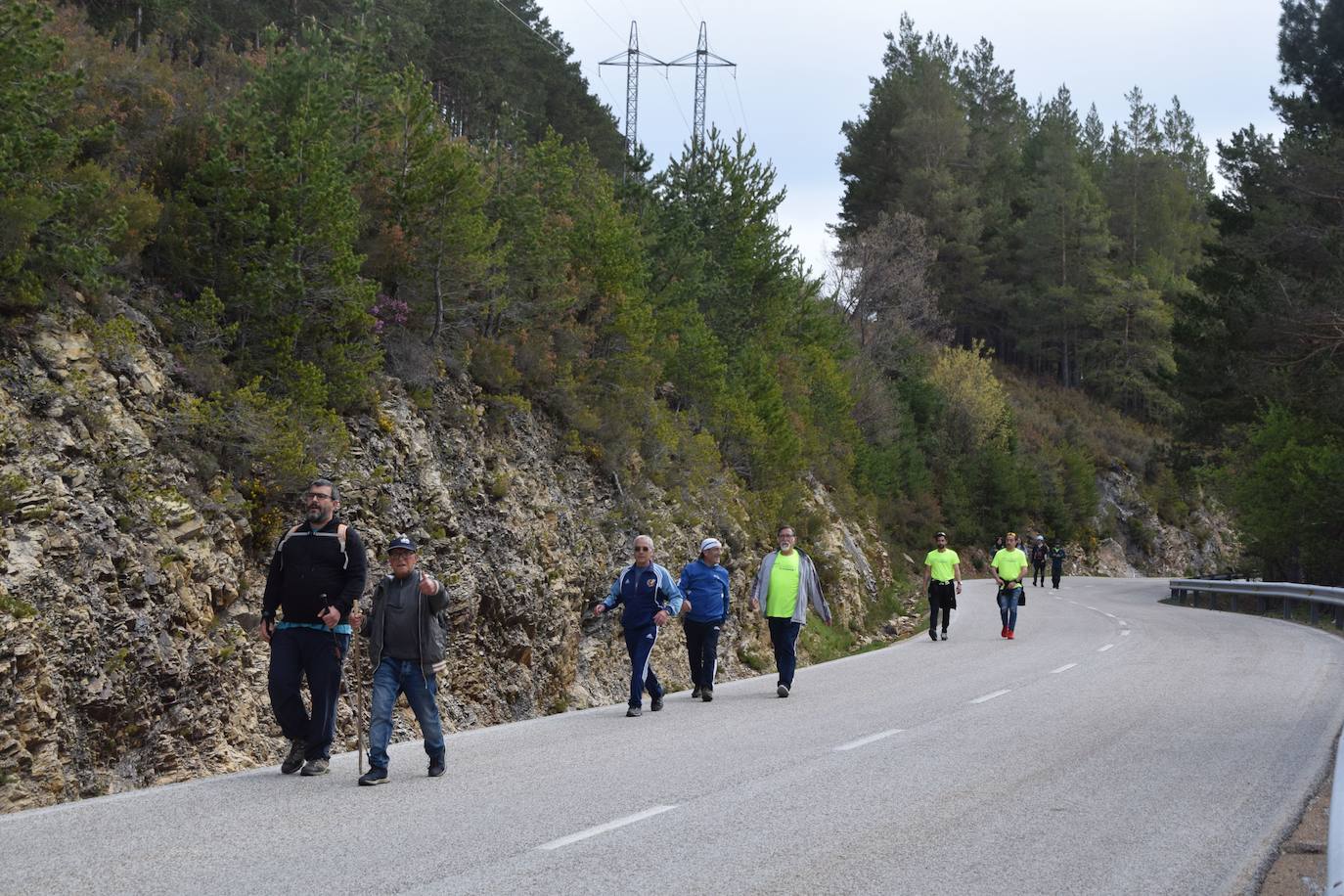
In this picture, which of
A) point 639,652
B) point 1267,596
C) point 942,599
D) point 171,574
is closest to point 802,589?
point 639,652

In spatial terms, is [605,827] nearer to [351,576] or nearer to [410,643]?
[410,643]

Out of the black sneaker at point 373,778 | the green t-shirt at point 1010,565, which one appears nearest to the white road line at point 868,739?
the black sneaker at point 373,778

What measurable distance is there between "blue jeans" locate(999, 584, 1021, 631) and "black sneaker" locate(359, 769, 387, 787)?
1775 cm

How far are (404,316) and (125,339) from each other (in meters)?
6.33

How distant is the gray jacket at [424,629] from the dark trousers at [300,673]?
0.28m

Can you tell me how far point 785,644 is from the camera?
52.1ft

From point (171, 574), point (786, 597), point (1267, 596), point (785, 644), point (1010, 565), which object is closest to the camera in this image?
point (171, 574)

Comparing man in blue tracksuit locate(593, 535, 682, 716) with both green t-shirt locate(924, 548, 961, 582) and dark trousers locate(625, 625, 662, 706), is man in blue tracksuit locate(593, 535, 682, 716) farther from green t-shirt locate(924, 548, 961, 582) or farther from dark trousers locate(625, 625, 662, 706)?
green t-shirt locate(924, 548, 961, 582)

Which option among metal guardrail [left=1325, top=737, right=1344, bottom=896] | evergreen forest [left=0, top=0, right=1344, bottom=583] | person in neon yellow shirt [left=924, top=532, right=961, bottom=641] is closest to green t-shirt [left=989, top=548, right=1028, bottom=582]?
person in neon yellow shirt [left=924, top=532, right=961, bottom=641]

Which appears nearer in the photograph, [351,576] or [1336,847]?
[1336,847]

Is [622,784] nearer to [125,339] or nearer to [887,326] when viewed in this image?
[125,339]

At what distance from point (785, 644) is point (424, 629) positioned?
7268 millimetres

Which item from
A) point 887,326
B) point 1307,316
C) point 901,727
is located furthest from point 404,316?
point 887,326

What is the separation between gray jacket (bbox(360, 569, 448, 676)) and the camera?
Result: 952 cm
